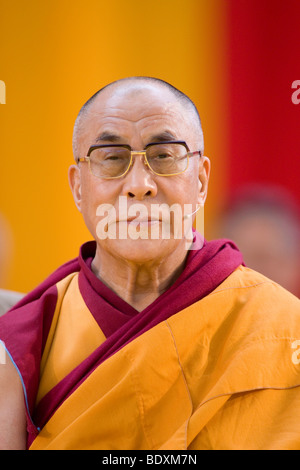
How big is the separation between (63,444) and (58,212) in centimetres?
236

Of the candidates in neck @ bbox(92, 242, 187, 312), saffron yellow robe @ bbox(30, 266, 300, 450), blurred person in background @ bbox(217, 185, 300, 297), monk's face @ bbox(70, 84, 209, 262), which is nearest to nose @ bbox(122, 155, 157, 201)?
monk's face @ bbox(70, 84, 209, 262)

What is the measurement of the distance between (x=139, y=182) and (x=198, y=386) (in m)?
0.63

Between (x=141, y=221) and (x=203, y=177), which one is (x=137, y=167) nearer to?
(x=141, y=221)

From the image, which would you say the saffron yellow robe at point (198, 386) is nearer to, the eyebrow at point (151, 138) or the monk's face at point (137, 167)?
the monk's face at point (137, 167)

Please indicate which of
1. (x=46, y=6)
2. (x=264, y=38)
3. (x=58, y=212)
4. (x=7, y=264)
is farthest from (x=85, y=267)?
(x=264, y=38)

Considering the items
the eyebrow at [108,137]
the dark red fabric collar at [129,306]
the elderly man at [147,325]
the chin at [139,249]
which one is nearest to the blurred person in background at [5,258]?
the elderly man at [147,325]

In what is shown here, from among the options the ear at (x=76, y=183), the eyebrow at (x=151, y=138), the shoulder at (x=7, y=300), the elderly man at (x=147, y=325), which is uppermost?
the eyebrow at (x=151, y=138)

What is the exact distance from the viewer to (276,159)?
13.3 feet

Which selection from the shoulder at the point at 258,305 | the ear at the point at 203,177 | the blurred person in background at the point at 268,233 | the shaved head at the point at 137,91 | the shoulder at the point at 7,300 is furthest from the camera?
the blurred person in background at the point at 268,233

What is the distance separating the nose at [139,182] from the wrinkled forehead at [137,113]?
3.5 inches

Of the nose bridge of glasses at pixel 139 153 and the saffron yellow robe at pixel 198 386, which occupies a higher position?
the nose bridge of glasses at pixel 139 153

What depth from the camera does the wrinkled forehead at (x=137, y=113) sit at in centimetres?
187

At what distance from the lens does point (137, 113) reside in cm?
188

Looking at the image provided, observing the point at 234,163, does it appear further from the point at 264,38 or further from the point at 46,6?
the point at 46,6
